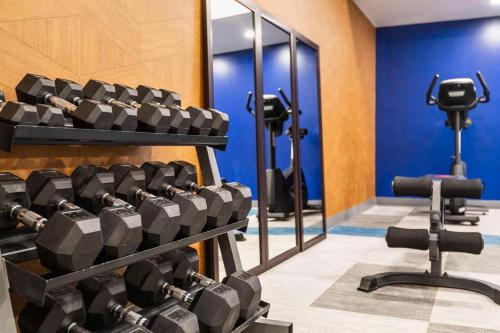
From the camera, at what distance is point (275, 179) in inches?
136

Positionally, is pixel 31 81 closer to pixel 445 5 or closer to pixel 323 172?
pixel 323 172

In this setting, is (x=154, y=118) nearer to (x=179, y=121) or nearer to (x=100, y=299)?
(x=179, y=121)

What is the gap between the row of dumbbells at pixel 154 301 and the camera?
4.30 ft

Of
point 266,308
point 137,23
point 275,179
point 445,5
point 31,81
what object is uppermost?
point 445,5

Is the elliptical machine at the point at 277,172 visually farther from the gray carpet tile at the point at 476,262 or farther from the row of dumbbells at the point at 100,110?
the row of dumbbells at the point at 100,110

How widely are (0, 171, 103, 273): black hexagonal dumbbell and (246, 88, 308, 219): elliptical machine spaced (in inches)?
84.7

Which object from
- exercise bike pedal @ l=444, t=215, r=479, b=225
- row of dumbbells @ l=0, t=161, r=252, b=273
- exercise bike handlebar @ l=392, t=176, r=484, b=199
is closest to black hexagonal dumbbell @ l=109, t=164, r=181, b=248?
row of dumbbells @ l=0, t=161, r=252, b=273

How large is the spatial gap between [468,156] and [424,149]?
526mm

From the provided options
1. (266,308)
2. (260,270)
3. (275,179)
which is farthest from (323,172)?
(266,308)

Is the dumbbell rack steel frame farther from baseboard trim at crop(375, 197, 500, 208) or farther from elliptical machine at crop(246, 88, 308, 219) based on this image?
baseboard trim at crop(375, 197, 500, 208)

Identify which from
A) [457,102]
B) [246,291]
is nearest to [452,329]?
[246,291]

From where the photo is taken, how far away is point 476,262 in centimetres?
324

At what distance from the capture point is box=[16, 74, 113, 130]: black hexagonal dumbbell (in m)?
1.30

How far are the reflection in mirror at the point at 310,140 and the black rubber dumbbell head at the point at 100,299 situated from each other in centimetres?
243
